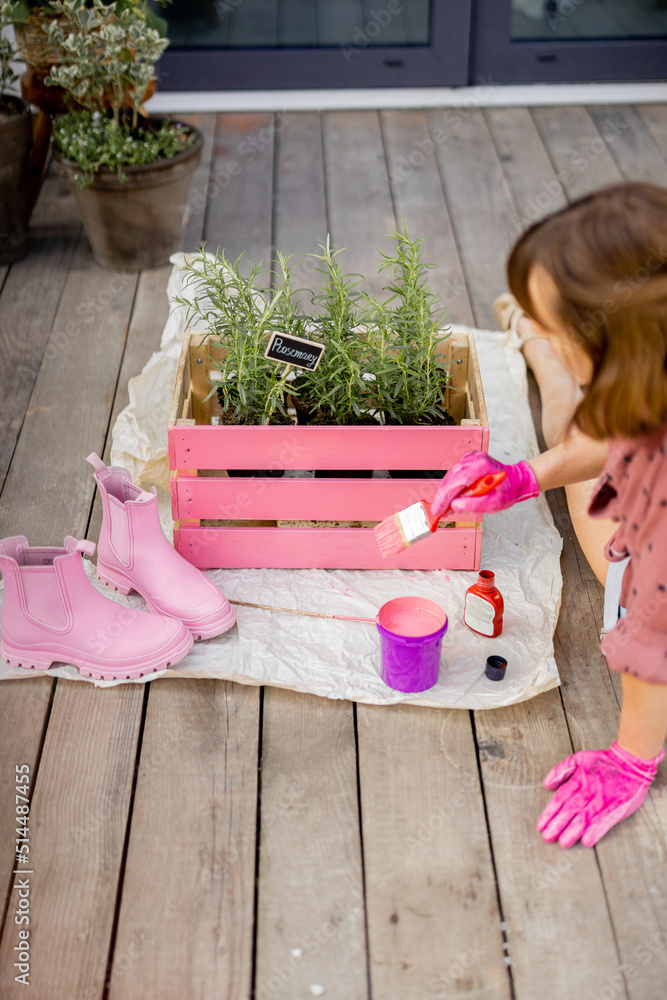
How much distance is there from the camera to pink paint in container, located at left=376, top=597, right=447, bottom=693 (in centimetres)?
143

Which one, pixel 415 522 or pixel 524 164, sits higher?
pixel 415 522

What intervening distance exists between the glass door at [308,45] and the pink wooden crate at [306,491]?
7.79 feet

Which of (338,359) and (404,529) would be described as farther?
(338,359)

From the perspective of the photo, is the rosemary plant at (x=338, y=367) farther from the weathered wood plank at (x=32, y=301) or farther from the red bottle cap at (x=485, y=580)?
the weathered wood plank at (x=32, y=301)

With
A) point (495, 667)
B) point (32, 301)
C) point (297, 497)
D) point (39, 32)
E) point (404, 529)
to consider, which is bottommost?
point (32, 301)

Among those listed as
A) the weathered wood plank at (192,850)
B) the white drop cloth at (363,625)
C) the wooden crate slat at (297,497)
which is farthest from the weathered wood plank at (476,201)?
the weathered wood plank at (192,850)

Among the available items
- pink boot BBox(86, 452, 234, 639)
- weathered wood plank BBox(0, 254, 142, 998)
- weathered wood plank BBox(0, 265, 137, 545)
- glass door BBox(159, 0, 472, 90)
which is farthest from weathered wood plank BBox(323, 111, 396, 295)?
pink boot BBox(86, 452, 234, 639)

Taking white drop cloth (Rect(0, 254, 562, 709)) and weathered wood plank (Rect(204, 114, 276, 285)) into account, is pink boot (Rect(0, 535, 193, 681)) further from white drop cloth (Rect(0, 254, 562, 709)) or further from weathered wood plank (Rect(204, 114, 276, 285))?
weathered wood plank (Rect(204, 114, 276, 285))

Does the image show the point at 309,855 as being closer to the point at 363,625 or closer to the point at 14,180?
the point at 363,625

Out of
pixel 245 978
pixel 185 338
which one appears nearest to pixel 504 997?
pixel 245 978

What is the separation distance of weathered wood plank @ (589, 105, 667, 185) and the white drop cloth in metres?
1.68

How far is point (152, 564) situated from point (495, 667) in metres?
0.62

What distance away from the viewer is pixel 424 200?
3.09m

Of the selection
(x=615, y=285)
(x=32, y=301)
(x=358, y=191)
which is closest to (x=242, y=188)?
(x=358, y=191)
